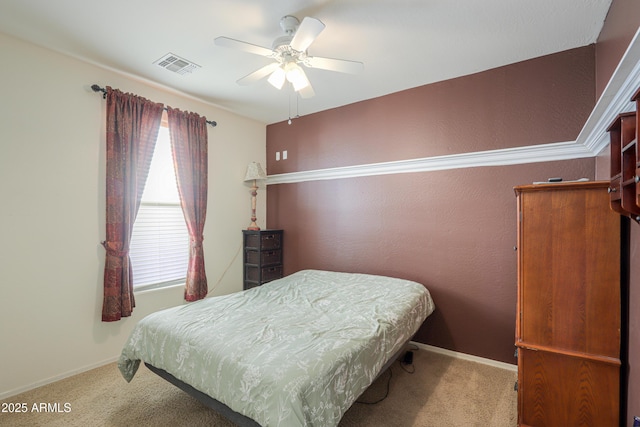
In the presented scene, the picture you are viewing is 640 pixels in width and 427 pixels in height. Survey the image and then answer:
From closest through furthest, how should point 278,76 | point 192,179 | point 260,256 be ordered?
point 278,76 → point 192,179 → point 260,256

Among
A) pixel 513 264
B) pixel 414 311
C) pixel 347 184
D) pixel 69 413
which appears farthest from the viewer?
pixel 347 184

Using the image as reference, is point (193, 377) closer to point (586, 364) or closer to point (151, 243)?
point (151, 243)

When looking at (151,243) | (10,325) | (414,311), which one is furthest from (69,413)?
(414,311)

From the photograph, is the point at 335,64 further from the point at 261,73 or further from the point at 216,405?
the point at 216,405

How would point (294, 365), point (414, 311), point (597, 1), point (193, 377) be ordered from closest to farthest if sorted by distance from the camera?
1. point (294, 365)
2. point (193, 377)
3. point (597, 1)
4. point (414, 311)

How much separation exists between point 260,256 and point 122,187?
1652 mm

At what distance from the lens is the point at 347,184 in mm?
3500

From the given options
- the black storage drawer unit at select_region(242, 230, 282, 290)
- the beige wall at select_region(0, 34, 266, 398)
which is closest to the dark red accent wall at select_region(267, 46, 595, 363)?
the black storage drawer unit at select_region(242, 230, 282, 290)

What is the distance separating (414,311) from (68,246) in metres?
2.86

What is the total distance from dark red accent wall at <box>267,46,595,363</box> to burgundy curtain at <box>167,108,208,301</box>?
131 cm

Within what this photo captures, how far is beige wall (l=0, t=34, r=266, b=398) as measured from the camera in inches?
85.0

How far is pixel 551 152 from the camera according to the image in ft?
7.92

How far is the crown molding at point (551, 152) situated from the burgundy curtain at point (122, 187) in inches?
68.3

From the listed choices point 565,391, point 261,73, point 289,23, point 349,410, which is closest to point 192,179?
point 261,73
